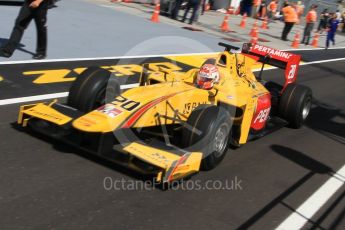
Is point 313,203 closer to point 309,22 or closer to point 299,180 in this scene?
point 299,180

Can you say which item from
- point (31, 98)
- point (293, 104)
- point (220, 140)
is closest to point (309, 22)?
point (293, 104)

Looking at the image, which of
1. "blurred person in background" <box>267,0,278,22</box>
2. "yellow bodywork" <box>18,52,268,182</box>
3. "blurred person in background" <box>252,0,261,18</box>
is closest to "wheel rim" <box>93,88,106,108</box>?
"yellow bodywork" <box>18,52,268,182</box>

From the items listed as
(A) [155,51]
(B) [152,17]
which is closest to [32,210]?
(A) [155,51]

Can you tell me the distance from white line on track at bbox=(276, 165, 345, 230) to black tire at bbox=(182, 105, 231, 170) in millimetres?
1220

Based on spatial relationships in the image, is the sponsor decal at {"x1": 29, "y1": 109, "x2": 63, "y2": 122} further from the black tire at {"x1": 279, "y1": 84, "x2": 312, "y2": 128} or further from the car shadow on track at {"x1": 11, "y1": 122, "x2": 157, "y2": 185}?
the black tire at {"x1": 279, "y1": 84, "x2": 312, "y2": 128}

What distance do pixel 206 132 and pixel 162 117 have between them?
2.07 feet

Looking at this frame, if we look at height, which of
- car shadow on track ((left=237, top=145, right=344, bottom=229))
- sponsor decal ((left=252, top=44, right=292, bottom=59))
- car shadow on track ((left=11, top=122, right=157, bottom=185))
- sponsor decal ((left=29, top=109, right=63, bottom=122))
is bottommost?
car shadow on track ((left=237, top=145, right=344, bottom=229))

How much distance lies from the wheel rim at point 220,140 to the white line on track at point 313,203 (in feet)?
4.00

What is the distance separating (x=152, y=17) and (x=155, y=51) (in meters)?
5.44

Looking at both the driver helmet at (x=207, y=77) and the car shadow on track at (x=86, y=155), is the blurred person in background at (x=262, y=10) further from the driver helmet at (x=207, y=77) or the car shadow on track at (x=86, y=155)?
the car shadow on track at (x=86, y=155)

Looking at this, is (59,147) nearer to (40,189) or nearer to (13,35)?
(40,189)

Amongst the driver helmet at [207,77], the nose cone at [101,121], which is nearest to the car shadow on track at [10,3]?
the driver helmet at [207,77]

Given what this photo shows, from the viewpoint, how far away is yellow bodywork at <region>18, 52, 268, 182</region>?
537 centimetres

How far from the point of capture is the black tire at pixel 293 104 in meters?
8.63
